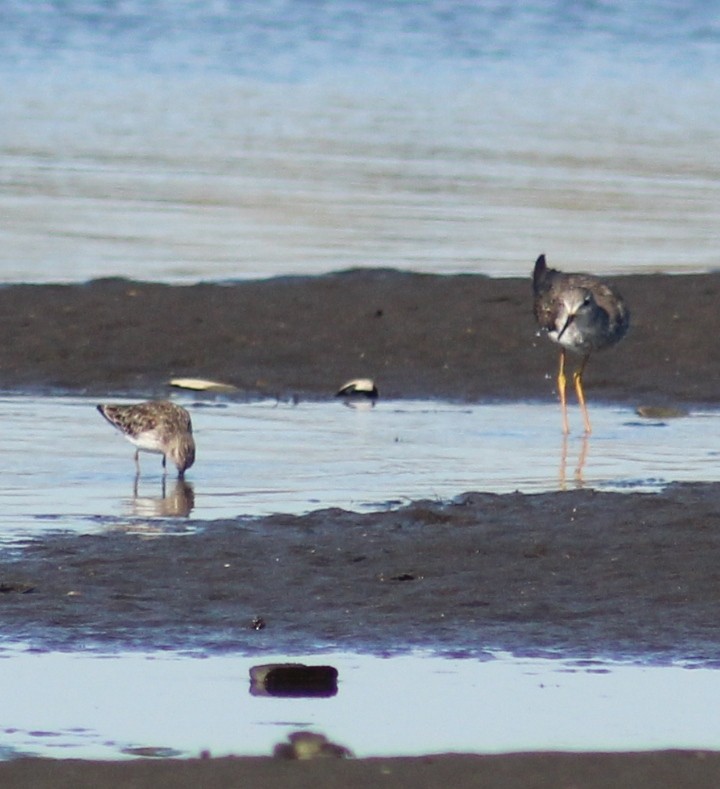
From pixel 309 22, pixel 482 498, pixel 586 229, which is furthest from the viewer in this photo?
pixel 309 22

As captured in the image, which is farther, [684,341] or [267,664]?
[684,341]

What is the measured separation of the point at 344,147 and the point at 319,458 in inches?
639

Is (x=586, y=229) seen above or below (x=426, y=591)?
above

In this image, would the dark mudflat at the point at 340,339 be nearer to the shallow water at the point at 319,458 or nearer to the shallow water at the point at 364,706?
the shallow water at the point at 319,458

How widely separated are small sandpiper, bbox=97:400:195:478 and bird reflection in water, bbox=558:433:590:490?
181cm

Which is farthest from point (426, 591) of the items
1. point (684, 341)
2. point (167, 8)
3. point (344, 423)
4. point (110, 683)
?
point (167, 8)

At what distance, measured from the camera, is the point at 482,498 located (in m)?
9.91

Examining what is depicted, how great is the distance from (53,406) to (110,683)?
6139 millimetres

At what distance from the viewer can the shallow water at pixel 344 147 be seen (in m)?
19.5

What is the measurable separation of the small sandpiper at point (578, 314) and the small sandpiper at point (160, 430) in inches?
115

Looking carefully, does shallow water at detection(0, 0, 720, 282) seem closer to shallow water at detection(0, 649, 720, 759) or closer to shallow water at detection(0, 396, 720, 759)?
shallow water at detection(0, 396, 720, 759)

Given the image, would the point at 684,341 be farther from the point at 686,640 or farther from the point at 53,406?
the point at 686,640

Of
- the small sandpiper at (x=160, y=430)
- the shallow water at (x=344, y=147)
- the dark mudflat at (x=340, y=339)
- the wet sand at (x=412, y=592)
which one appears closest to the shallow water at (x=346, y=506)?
the small sandpiper at (x=160, y=430)

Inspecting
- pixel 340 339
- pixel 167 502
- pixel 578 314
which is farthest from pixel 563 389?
pixel 167 502
